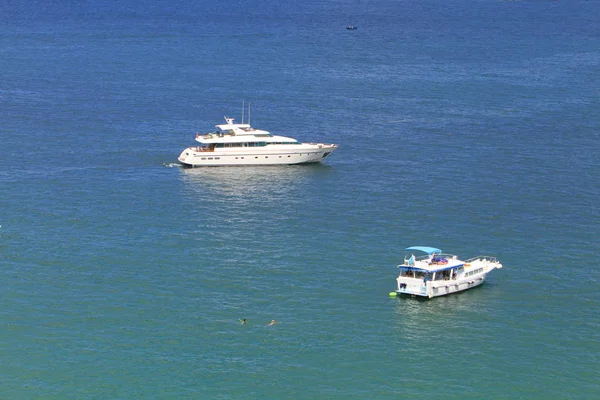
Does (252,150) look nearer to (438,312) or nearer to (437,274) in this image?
(437,274)

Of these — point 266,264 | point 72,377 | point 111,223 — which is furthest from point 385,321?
point 111,223

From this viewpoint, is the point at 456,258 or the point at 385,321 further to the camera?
the point at 456,258

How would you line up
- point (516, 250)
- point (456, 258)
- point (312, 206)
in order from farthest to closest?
point (312, 206)
point (516, 250)
point (456, 258)

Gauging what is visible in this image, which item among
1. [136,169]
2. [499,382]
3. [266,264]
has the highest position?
[136,169]

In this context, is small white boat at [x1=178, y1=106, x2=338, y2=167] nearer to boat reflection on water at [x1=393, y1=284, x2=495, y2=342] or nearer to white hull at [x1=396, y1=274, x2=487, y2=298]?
boat reflection on water at [x1=393, y1=284, x2=495, y2=342]

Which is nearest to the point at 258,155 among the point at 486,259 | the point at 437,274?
the point at 486,259

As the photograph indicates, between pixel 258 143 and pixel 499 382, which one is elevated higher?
pixel 258 143

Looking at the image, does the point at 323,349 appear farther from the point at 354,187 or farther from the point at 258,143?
the point at 258,143

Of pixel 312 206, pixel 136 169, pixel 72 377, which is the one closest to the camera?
pixel 72 377
